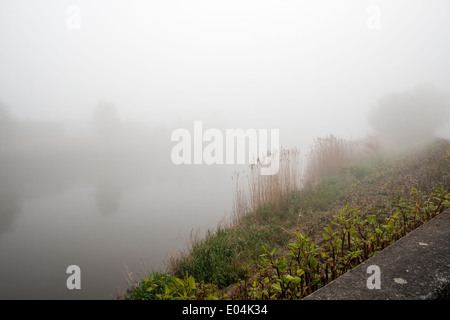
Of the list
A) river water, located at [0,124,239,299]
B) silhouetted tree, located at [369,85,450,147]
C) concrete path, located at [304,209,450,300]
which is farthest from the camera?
silhouetted tree, located at [369,85,450,147]

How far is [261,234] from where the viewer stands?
3252mm

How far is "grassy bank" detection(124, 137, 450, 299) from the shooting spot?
52.0 inches

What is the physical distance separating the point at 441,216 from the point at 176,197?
7631 millimetres

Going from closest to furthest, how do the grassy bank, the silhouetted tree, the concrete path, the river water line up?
the concrete path, the grassy bank, the river water, the silhouetted tree

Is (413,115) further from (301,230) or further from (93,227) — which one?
(93,227)

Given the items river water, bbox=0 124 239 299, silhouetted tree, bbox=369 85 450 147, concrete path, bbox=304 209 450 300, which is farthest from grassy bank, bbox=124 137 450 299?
silhouetted tree, bbox=369 85 450 147

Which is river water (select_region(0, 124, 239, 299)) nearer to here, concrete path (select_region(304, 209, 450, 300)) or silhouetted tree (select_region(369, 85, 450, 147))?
concrete path (select_region(304, 209, 450, 300))

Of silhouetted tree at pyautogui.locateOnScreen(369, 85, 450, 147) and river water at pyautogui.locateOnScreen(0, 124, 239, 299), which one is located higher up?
silhouetted tree at pyautogui.locateOnScreen(369, 85, 450, 147)

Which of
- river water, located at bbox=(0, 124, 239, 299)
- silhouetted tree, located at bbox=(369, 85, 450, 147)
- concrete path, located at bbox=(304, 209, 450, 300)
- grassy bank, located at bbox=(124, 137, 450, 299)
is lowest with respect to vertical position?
river water, located at bbox=(0, 124, 239, 299)

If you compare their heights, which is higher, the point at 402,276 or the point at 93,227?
the point at 402,276

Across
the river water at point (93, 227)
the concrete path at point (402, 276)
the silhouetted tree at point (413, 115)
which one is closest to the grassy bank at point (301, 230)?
the concrete path at point (402, 276)

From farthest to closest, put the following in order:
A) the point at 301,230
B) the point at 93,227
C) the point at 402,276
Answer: the point at 93,227 → the point at 301,230 → the point at 402,276

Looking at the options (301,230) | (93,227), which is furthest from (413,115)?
(93,227)

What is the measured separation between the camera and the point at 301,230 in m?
3.06
